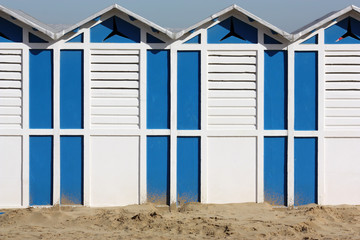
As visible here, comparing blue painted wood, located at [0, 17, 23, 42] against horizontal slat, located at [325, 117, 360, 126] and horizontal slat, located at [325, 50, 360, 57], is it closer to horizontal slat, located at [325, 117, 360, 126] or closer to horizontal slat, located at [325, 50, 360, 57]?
horizontal slat, located at [325, 50, 360, 57]

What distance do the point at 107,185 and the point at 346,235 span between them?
389 cm

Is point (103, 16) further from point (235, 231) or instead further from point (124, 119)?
point (235, 231)

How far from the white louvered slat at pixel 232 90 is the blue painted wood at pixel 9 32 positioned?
10.5ft

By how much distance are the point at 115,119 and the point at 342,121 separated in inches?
151

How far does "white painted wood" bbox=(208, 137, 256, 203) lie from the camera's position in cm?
966

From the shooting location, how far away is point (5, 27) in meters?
9.57

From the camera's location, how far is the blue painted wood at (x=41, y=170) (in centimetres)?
956

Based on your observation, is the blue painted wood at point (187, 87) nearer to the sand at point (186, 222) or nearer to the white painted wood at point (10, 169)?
the sand at point (186, 222)

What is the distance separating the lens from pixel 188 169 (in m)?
9.63

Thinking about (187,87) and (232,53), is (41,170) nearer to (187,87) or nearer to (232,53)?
(187,87)

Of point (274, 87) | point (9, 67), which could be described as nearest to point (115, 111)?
point (9, 67)

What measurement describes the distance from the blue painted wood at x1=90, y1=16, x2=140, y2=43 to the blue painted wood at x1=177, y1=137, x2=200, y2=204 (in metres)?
1.87

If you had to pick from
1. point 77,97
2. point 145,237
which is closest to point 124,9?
point 77,97

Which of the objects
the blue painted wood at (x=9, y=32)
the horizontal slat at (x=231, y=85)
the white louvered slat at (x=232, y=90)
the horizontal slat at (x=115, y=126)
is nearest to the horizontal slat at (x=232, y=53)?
the white louvered slat at (x=232, y=90)
